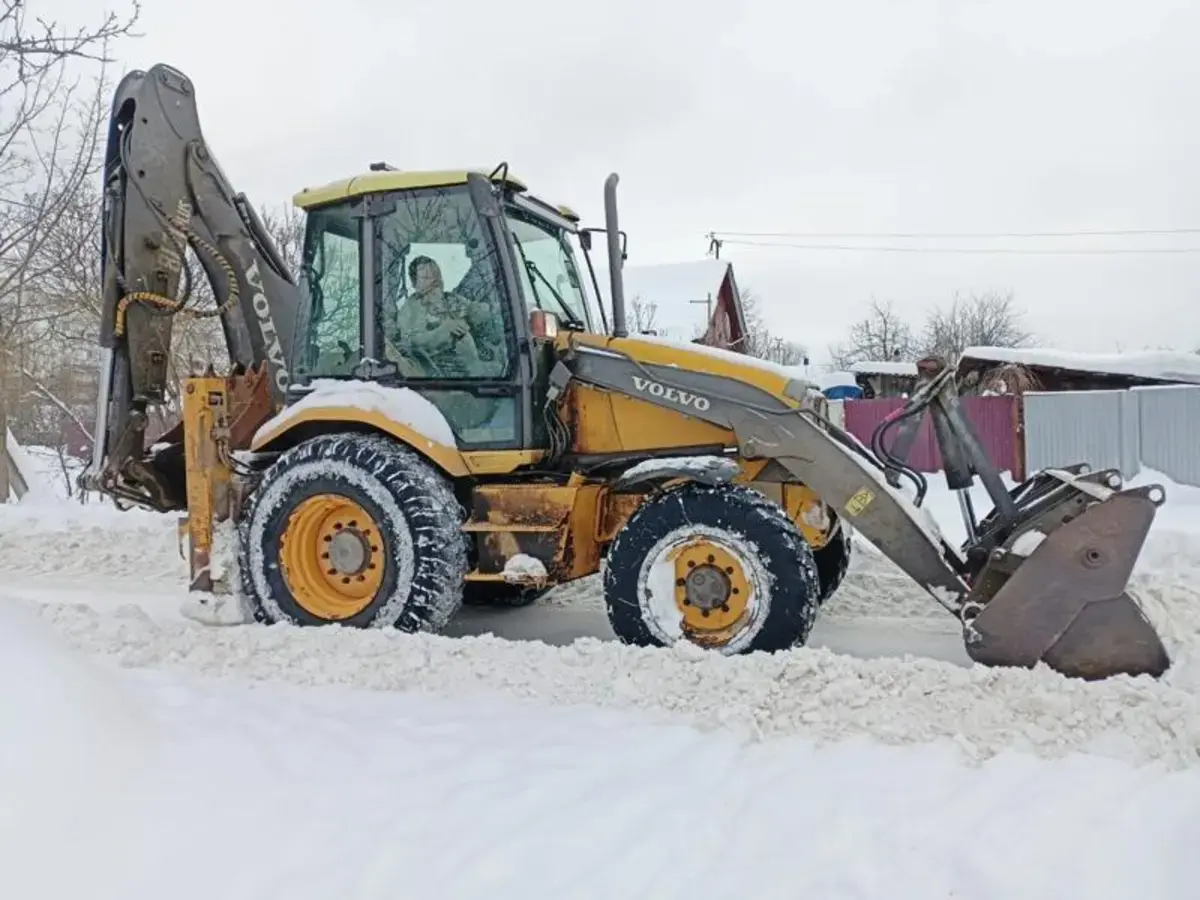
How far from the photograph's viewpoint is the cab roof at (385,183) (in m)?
5.49

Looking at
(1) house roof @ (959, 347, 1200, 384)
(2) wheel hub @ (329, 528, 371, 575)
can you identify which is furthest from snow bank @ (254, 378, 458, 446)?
(1) house roof @ (959, 347, 1200, 384)

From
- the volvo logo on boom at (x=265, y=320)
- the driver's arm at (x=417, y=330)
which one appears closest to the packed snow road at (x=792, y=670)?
the driver's arm at (x=417, y=330)

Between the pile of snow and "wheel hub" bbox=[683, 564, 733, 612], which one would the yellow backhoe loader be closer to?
"wheel hub" bbox=[683, 564, 733, 612]

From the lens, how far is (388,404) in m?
5.51

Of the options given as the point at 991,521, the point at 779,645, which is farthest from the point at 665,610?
the point at 991,521

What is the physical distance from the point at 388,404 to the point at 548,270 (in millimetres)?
1302

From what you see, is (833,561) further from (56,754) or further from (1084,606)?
(56,754)

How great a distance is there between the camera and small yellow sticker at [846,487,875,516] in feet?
15.8

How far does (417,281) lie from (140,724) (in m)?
2.95

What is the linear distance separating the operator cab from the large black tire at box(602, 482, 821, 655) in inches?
37.5

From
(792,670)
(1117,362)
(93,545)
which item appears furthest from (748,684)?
(1117,362)

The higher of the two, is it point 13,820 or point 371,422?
point 371,422

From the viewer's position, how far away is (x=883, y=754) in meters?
3.41

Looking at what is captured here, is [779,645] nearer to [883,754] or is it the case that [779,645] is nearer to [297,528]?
[883,754]
